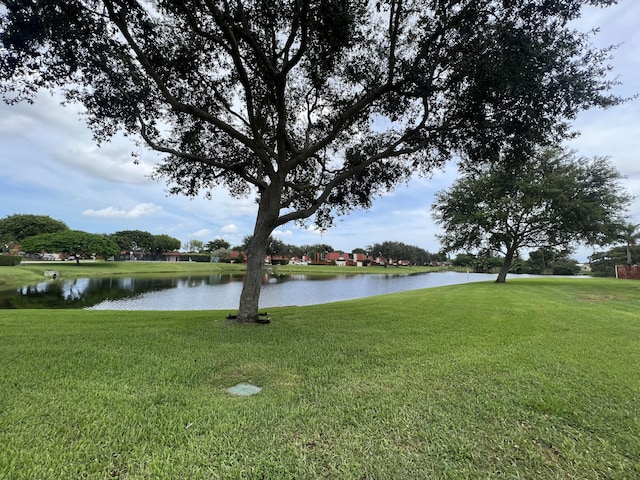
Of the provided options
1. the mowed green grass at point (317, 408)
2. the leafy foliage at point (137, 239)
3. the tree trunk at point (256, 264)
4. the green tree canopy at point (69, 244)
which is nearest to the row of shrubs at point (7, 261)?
the green tree canopy at point (69, 244)

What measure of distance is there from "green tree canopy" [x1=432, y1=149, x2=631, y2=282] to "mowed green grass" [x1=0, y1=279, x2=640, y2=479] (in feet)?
53.0

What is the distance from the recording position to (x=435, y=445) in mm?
2414

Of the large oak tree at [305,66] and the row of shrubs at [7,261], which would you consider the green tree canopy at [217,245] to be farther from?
the large oak tree at [305,66]

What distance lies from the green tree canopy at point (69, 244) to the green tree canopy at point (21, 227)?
11693 mm

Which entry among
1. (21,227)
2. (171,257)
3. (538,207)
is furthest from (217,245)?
(538,207)

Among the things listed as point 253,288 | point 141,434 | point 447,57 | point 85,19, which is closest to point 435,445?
point 141,434

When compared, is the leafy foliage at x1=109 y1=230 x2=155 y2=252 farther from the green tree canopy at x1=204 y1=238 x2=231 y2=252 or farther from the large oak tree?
the large oak tree

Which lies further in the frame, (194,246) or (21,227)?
(194,246)

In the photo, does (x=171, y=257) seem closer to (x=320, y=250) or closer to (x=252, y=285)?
(x=320, y=250)

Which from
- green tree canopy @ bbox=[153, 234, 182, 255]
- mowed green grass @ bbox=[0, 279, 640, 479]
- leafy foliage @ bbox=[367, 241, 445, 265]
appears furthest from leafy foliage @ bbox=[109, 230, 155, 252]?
mowed green grass @ bbox=[0, 279, 640, 479]

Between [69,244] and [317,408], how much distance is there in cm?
5590

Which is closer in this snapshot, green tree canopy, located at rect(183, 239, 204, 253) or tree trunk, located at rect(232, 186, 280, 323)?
tree trunk, located at rect(232, 186, 280, 323)

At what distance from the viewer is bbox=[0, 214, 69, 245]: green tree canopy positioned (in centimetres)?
5475

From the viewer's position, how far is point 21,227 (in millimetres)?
55438
